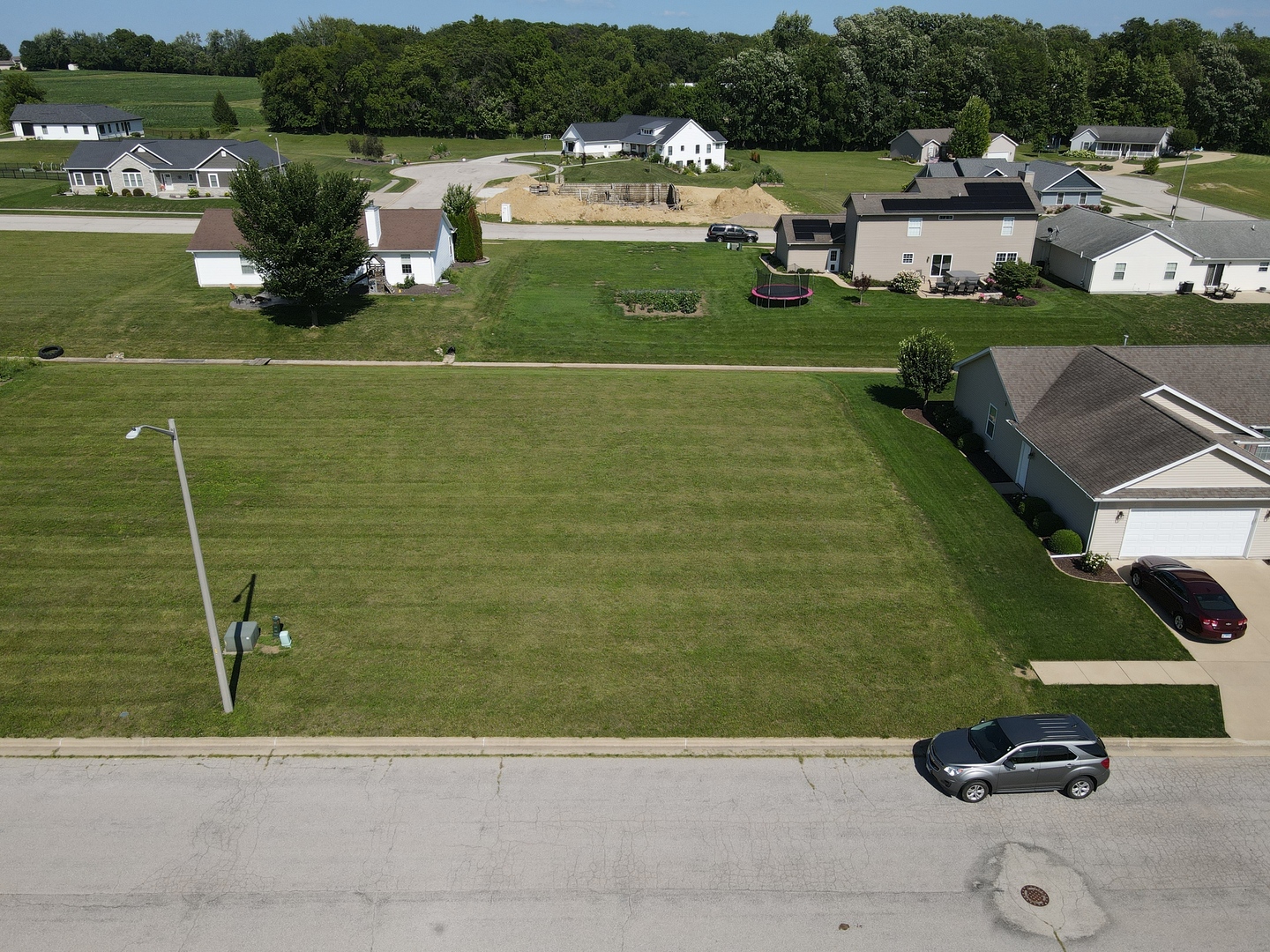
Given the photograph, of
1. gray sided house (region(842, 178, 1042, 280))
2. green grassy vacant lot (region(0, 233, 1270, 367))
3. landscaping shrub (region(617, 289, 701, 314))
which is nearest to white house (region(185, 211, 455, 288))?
green grassy vacant lot (region(0, 233, 1270, 367))

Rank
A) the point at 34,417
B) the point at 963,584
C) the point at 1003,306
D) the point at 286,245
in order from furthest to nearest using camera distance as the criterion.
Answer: the point at 1003,306 → the point at 286,245 → the point at 34,417 → the point at 963,584

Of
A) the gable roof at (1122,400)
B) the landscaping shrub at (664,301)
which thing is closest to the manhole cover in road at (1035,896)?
the gable roof at (1122,400)

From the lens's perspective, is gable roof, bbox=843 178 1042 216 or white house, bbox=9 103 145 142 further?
white house, bbox=9 103 145 142

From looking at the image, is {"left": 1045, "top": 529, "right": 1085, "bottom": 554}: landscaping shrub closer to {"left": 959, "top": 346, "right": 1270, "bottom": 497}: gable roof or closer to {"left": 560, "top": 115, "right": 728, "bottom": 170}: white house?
{"left": 959, "top": 346, "right": 1270, "bottom": 497}: gable roof

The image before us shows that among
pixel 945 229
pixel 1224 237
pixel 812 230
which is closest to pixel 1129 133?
pixel 1224 237

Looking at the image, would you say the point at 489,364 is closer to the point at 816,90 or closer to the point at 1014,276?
the point at 1014,276

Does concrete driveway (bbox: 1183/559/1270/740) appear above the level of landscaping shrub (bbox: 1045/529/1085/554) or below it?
below

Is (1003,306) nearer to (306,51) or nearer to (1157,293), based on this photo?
(1157,293)

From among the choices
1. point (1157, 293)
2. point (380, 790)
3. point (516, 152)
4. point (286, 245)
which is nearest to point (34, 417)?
point (286, 245)
